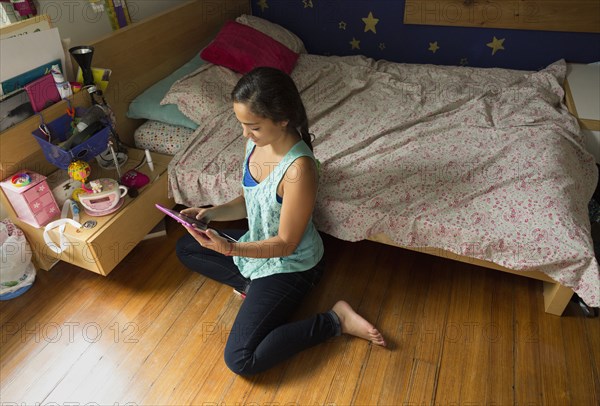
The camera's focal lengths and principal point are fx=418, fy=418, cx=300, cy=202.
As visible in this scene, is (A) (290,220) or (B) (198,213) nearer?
(A) (290,220)

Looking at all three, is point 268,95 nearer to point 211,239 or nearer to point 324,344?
point 211,239

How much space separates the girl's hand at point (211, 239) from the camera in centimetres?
130

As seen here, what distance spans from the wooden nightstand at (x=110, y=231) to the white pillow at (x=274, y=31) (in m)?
1.11

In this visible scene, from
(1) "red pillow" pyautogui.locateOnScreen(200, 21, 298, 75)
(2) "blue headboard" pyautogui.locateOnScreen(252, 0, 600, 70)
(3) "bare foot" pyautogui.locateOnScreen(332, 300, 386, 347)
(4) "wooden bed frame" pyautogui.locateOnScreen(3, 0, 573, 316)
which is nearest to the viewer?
(3) "bare foot" pyautogui.locateOnScreen(332, 300, 386, 347)

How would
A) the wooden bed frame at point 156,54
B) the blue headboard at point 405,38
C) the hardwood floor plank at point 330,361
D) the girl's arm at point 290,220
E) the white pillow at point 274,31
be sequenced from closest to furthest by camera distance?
1. the girl's arm at point 290,220
2. the hardwood floor plank at point 330,361
3. the wooden bed frame at point 156,54
4. the blue headboard at point 405,38
5. the white pillow at point 274,31

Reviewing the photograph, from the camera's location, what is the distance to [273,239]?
1368 mm

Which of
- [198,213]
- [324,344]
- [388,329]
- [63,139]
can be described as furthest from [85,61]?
[388,329]

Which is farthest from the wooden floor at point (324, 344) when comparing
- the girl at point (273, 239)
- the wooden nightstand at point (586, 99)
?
the wooden nightstand at point (586, 99)

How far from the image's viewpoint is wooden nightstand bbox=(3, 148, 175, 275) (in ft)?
5.09

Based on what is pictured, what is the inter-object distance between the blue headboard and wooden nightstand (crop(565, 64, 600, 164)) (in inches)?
7.0

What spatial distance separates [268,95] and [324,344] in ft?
2.97

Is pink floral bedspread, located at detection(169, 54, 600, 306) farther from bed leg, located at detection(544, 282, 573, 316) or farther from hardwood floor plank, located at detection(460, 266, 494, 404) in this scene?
hardwood floor plank, located at detection(460, 266, 494, 404)

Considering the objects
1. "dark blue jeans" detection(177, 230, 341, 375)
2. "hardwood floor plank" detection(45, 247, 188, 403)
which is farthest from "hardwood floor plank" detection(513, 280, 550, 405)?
"hardwood floor plank" detection(45, 247, 188, 403)

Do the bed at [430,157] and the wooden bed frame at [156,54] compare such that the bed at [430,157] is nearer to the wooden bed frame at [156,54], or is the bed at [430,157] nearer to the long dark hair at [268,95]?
the wooden bed frame at [156,54]
